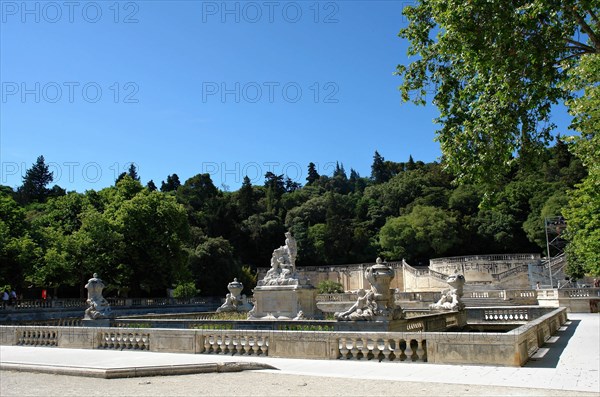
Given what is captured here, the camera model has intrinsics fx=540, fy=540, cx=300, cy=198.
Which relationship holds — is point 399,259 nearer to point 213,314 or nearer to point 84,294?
point 84,294

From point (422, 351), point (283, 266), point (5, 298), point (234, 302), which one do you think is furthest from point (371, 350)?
point (5, 298)

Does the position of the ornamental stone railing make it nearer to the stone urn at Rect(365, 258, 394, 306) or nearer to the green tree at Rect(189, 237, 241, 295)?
the green tree at Rect(189, 237, 241, 295)

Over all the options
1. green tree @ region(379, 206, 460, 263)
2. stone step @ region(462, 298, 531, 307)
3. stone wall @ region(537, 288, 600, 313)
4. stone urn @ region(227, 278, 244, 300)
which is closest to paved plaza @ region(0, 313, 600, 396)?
stone urn @ region(227, 278, 244, 300)

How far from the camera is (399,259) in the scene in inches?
2837

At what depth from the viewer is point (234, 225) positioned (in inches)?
2889

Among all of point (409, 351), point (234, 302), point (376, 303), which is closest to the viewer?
point (409, 351)

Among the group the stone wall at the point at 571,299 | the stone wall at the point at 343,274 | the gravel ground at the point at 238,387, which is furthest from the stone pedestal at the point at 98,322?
the stone wall at the point at 343,274

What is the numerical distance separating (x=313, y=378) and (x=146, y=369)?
10.9 feet

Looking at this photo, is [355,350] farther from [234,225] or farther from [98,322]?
[234,225]

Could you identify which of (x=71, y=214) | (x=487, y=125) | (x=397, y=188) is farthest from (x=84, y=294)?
(x=397, y=188)

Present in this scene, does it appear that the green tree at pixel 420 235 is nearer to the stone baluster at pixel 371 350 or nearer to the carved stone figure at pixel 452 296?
the carved stone figure at pixel 452 296

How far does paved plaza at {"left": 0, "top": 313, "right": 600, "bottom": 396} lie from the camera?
8.45m

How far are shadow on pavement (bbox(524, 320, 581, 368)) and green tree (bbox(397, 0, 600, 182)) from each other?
4.35m

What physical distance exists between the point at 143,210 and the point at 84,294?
893 cm
